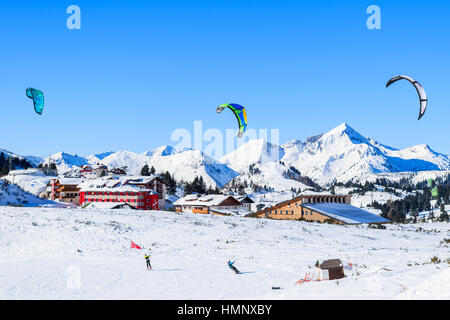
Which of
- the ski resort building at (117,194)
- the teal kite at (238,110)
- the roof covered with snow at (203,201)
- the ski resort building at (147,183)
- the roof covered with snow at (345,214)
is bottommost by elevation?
the roof covered with snow at (345,214)

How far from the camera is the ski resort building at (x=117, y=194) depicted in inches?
3597

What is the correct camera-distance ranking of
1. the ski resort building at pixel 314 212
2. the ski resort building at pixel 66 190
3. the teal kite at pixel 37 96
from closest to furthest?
the teal kite at pixel 37 96 → the ski resort building at pixel 314 212 → the ski resort building at pixel 66 190

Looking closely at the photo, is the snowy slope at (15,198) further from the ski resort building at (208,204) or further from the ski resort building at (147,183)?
the ski resort building at (208,204)

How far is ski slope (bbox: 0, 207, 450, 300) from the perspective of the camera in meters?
16.4

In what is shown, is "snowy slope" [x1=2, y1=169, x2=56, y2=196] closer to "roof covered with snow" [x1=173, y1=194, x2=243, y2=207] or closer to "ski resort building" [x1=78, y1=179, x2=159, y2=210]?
"ski resort building" [x1=78, y1=179, x2=159, y2=210]

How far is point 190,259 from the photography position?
27672 mm

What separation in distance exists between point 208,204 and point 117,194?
24.3 metres

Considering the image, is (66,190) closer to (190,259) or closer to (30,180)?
(30,180)

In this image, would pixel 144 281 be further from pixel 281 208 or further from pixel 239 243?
pixel 281 208

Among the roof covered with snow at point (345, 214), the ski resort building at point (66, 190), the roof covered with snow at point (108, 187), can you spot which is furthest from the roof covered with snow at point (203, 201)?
the ski resort building at point (66, 190)

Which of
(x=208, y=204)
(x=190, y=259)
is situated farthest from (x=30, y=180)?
(x=190, y=259)

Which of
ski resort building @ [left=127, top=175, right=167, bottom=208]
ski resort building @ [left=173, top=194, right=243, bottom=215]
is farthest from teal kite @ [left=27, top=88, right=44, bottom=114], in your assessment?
ski resort building @ [left=127, top=175, right=167, bottom=208]

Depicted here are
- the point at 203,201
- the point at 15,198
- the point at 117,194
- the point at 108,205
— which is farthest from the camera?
the point at 203,201

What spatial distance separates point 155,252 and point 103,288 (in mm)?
11748
